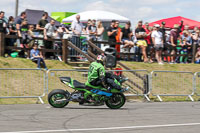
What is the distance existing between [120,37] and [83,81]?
6.21 m

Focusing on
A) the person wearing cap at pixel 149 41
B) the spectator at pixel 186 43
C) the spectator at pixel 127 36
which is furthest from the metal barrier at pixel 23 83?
the spectator at pixel 186 43

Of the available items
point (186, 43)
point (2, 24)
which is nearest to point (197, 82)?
point (186, 43)

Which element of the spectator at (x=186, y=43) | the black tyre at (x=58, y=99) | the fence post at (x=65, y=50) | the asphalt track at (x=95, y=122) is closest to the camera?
the asphalt track at (x=95, y=122)

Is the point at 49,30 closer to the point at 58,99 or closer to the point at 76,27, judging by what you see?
the point at 76,27

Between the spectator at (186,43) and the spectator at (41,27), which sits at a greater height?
the spectator at (41,27)

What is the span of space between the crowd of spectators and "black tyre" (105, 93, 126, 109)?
6.96m

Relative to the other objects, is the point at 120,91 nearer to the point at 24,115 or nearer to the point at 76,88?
the point at 76,88

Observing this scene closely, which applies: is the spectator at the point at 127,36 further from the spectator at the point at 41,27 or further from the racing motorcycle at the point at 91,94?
the racing motorcycle at the point at 91,94

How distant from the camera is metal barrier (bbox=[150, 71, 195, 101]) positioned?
18.7m

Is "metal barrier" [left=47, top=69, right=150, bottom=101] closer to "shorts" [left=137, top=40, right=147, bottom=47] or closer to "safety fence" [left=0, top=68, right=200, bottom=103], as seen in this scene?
"safety fence" [left=0, top=68, right=200, bottom=103]

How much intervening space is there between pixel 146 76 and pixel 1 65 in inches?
235

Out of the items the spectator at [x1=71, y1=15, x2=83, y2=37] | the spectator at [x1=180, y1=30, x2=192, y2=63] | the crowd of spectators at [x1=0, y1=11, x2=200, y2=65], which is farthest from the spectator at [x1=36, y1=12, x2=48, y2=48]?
the spectator at [x1=180, y1=30, x2=192, y2=63]

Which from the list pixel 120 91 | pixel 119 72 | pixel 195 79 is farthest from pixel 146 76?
pixel 120 91

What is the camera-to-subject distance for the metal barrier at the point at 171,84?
1866 centimetres
